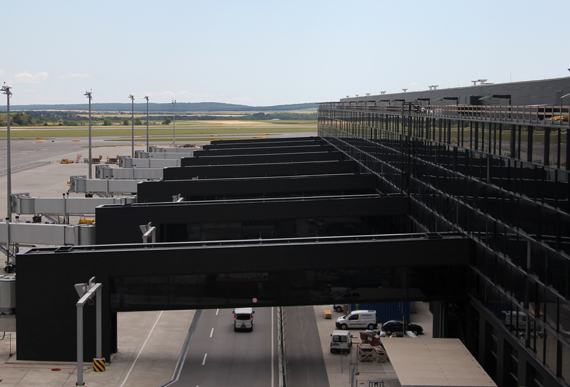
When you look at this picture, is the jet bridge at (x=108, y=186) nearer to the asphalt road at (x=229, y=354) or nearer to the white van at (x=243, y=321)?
the asphalt road at (x=229, y=354)

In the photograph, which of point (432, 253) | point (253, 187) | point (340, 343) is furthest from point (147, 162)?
point (432, 253)

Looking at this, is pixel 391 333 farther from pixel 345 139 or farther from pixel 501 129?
pixel 345 139

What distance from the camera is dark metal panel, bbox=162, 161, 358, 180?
189ft

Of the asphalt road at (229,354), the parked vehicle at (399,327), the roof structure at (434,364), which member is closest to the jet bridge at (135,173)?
the asphalt road at (229,354)

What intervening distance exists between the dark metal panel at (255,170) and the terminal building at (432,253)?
1624 cm

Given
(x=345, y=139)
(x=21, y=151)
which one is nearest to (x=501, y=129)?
(x=345, y=139)

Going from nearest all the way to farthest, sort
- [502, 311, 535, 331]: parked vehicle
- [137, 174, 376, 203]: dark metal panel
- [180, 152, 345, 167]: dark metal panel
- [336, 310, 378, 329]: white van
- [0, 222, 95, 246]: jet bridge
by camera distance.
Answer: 1. [502, 311, 535, 331]: parked vehicle
2. [336, 310, 378, 329]: white van
3. [0, 222, 95, 246]: jet bridge
4. [137, 174, 376, 203]: dark metal panel
5. [180, 152, 345, 167]: dark metal panel

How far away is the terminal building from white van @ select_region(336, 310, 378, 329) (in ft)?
13.6

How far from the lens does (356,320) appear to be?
3559cm

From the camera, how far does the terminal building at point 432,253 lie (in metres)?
21.2

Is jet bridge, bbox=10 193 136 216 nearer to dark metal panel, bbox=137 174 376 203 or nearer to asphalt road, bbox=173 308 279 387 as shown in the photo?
dark metal panel, bbox=137 174 376 203

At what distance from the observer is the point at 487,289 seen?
2692cm

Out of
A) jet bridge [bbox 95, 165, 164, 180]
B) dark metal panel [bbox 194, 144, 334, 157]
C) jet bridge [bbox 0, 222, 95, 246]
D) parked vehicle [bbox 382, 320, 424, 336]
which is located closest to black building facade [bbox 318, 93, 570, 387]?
parked vehicle [bbox 382, 320, 424, 336]

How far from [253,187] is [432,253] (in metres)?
23.6
